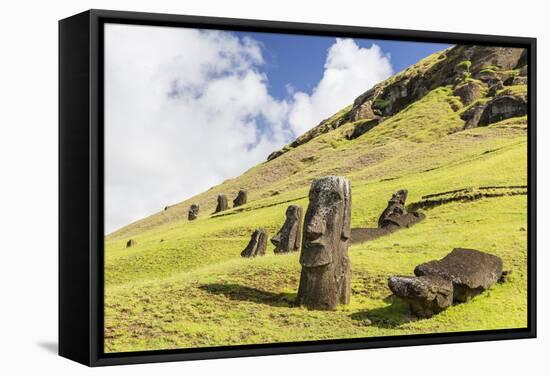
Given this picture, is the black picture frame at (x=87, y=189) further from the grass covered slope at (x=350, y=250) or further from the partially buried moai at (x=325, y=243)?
the partially buried moai at (x=325, y=243)

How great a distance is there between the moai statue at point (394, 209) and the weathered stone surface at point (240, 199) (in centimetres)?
360

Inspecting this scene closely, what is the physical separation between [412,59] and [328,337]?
633cm

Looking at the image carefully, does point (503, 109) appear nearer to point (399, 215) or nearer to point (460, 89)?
point (460, 89)

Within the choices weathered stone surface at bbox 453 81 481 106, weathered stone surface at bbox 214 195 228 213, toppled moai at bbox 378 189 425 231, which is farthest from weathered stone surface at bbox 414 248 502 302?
weathered stone surface at bbox 214 195 228 213

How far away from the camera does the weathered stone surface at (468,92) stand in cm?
2555

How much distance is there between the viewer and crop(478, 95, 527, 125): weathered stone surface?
2461 cm

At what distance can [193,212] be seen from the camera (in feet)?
71.9

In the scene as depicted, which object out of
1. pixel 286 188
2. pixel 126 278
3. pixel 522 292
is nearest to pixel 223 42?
pixel 286 188

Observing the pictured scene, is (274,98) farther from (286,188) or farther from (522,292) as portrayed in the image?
(522,292)

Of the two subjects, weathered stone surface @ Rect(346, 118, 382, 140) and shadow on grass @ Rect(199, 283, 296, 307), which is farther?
weathered stone surface @ Rect(346, 118, 382, 140)

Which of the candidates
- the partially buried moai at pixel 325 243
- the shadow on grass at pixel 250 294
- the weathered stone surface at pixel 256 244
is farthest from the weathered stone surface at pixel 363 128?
the shadow on grass at pixel 250 294

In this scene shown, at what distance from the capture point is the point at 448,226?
79.9ft

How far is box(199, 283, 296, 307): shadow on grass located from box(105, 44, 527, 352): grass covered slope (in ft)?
0.08

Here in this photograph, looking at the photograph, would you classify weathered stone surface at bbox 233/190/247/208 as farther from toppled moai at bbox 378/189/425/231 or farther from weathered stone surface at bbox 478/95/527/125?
weathered stone surface at bbox 478/95/527/125
